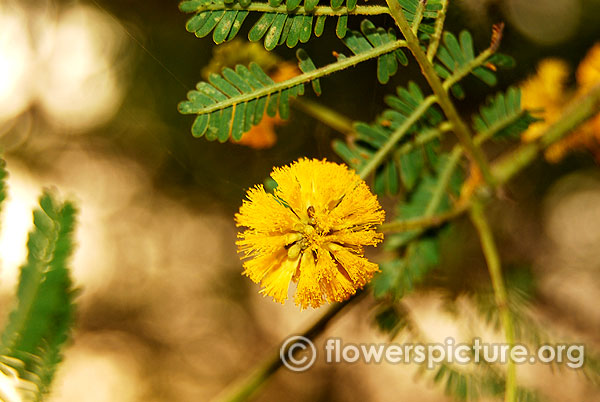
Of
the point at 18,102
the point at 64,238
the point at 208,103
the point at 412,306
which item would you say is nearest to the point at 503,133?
the point at 208,103

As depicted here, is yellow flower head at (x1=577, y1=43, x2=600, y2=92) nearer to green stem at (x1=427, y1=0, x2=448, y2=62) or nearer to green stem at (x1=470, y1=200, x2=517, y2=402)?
green stem at (x1=470, y1=200, x2=517, y2=402)

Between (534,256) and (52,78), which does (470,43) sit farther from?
(52,78)

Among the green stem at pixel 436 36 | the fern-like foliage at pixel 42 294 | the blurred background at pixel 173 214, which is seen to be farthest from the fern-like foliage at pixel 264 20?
the blurred background at pixel 173 214

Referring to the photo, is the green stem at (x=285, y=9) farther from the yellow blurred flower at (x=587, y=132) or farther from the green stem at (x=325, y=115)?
the yellow blurred flower at (x=587, y=132)

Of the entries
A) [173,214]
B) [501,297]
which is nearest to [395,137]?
[501,297]

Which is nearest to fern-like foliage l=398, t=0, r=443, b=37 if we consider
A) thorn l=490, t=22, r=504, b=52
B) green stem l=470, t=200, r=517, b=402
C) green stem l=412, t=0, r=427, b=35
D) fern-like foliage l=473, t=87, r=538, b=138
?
green stem l=412, t=0, r=427, b=35

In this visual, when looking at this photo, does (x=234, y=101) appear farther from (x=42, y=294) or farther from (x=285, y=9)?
(x=42, y=294)
